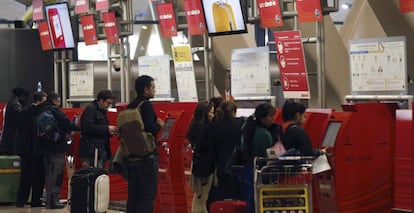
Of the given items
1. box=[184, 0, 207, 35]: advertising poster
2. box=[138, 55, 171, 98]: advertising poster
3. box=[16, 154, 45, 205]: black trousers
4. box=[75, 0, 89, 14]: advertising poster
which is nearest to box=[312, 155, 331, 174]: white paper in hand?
box=[184, 0, 207, 35]: advertising poster

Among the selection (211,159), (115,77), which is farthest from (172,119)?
(115,77)

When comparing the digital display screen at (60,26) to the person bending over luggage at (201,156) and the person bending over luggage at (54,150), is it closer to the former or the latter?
the person bending over luggage at (54,150)

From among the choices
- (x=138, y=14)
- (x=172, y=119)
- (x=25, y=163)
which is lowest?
(x=25, y=163)

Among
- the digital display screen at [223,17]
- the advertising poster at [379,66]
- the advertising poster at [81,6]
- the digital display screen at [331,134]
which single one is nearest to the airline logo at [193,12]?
the digital display screen at [223,17]

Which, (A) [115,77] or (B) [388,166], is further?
(A) [115,77]

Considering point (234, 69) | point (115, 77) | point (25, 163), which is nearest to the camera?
point (234, 69)

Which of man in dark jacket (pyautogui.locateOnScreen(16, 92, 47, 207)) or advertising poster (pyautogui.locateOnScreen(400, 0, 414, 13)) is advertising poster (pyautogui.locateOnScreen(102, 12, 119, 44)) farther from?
advertising poster (pyautogui.locateOnScreen(400, 0, 414, 13))

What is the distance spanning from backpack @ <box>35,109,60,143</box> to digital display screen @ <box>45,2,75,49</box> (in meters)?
3.14

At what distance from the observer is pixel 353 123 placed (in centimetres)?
773

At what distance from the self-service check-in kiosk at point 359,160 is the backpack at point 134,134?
1532 millimetres

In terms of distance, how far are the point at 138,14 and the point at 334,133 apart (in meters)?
19.3

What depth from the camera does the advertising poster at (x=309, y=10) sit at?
8.93 metres

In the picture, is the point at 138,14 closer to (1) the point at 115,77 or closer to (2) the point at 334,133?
(1) the point at 115,77

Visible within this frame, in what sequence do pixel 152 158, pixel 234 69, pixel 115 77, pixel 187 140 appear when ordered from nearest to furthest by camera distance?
1. pixel 152 158
2. pixel 187 140
3. pixel 234 69
4. pixel 115 77
